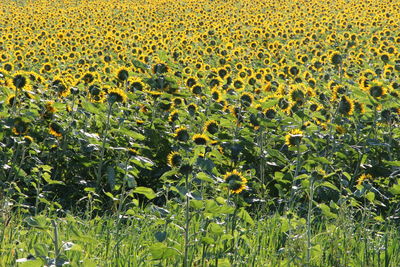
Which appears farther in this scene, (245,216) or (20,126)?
(20,126)

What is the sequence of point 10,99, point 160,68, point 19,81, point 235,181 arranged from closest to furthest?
point 235,181 < point 19,81 < point 10,99 < point 160,68

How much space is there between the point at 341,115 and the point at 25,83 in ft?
8.29

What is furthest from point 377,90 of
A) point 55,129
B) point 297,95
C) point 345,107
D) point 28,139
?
point 28,139

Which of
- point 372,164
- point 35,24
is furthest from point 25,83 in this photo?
point 35,24

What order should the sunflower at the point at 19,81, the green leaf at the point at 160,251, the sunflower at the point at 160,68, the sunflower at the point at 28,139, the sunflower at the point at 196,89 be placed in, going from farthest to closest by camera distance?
the sunflower at the point at 196,89 < the sunflower at the point at 160,68 < the sunflower at the point at 19,81 < the sunflower at the point at 28,139 < the green leaf at the point at 160,251

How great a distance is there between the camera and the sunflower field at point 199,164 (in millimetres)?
3480

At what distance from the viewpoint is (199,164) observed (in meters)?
3.15

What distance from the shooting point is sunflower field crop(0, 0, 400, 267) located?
3480 mm

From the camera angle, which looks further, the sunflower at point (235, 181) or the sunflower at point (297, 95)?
the sunflower at point (297, 95)

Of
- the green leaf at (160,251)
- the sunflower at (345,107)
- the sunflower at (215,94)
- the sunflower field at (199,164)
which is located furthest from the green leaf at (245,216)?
the sunflower at (215,94)

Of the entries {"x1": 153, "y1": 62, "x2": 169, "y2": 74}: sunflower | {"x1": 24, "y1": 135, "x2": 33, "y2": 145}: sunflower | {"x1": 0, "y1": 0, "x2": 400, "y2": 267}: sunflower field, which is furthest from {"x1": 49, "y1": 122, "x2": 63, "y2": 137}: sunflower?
{"x1": 153, "y1": 62, "x2": 169, "y2": 74}: sunflower

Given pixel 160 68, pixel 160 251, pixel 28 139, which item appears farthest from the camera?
pixel 160 68

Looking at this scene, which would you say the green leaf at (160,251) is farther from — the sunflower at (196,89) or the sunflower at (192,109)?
the sunflower at (196,89)

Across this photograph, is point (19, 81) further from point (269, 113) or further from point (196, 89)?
point (196, 89)
